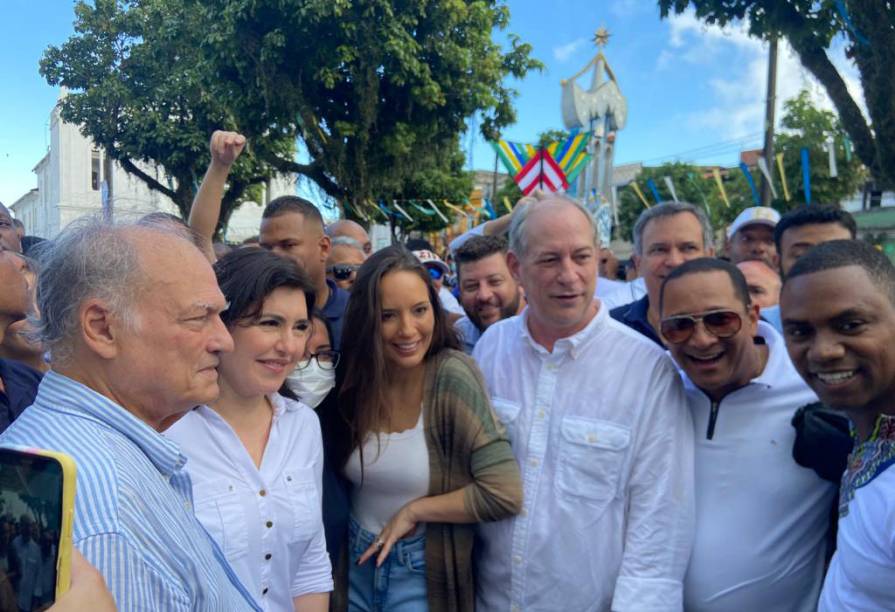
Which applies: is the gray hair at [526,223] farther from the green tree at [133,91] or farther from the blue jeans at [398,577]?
the green tree at [133,91]

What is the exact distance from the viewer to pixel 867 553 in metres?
1.41

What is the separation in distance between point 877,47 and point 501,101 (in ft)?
28.2

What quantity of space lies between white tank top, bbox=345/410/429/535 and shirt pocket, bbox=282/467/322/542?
277mm

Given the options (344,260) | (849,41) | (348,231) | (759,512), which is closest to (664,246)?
(759,512)

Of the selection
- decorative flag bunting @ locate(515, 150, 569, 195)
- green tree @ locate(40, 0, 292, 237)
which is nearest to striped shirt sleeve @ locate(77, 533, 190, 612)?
decorative flag bunting @ locate(515, 150, 569, 195)

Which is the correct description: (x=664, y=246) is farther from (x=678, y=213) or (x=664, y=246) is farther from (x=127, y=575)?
(x=127, y=575)

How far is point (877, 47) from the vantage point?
26.6 ft

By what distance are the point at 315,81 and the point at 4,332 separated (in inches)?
494

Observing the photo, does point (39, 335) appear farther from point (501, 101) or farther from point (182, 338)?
point (501, 101)

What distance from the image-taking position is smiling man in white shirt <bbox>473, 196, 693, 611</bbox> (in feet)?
7.07

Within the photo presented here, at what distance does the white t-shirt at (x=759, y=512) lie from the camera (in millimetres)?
2055

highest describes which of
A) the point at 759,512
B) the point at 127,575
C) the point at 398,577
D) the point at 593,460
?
the point at 127,575

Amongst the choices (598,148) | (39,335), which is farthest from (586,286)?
(598,148)

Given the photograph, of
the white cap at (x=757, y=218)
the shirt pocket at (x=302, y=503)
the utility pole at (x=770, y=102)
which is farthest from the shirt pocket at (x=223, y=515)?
the utility pole at (x=770, y=102)
